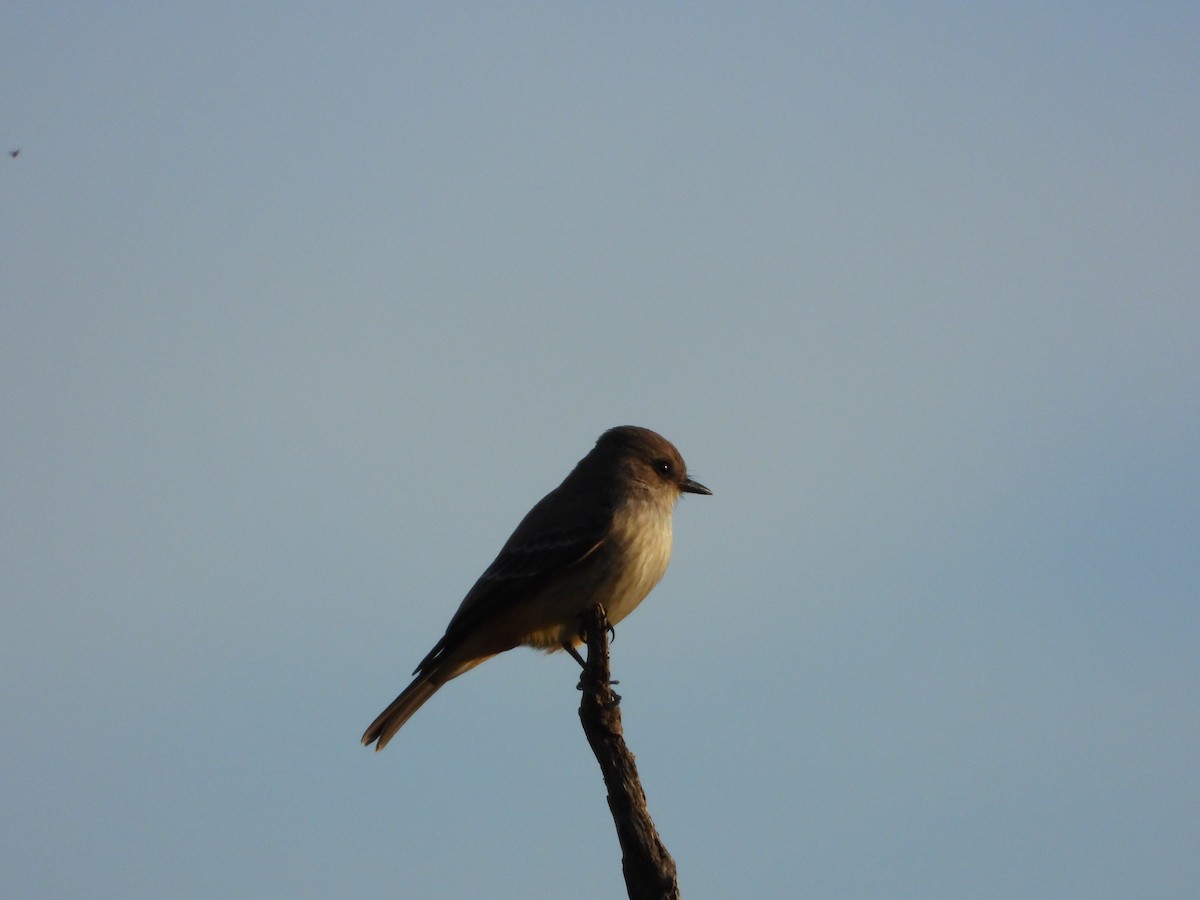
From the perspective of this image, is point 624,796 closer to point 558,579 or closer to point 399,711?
point 558,579

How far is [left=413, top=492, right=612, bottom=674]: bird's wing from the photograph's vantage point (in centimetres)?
1127

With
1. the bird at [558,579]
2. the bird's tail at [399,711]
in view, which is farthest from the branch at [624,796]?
the bird's tail at [399,711]

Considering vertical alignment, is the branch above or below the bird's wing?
below

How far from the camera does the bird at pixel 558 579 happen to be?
11.2 meters

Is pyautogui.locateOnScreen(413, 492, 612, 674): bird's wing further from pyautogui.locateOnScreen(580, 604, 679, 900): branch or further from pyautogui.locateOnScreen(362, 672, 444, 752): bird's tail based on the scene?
pyautogui.locateOnScreen(580, 604, 679, 900): branch

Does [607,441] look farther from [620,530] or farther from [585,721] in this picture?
[585,721]

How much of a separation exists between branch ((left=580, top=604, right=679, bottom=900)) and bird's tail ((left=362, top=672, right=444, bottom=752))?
2535 millimetres

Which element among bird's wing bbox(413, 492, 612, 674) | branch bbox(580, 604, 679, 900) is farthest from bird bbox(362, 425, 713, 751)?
branch bbox(580, 604, 679, 900)

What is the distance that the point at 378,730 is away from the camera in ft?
37.8

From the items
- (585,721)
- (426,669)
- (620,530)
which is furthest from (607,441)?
(585,721)

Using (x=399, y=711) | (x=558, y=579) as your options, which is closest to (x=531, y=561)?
(x=558, y=579)

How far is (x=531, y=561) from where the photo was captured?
11383 millimetres

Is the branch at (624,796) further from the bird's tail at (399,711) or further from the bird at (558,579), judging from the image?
the bird's tail at (399,711)

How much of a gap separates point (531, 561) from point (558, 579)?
0.30 m
